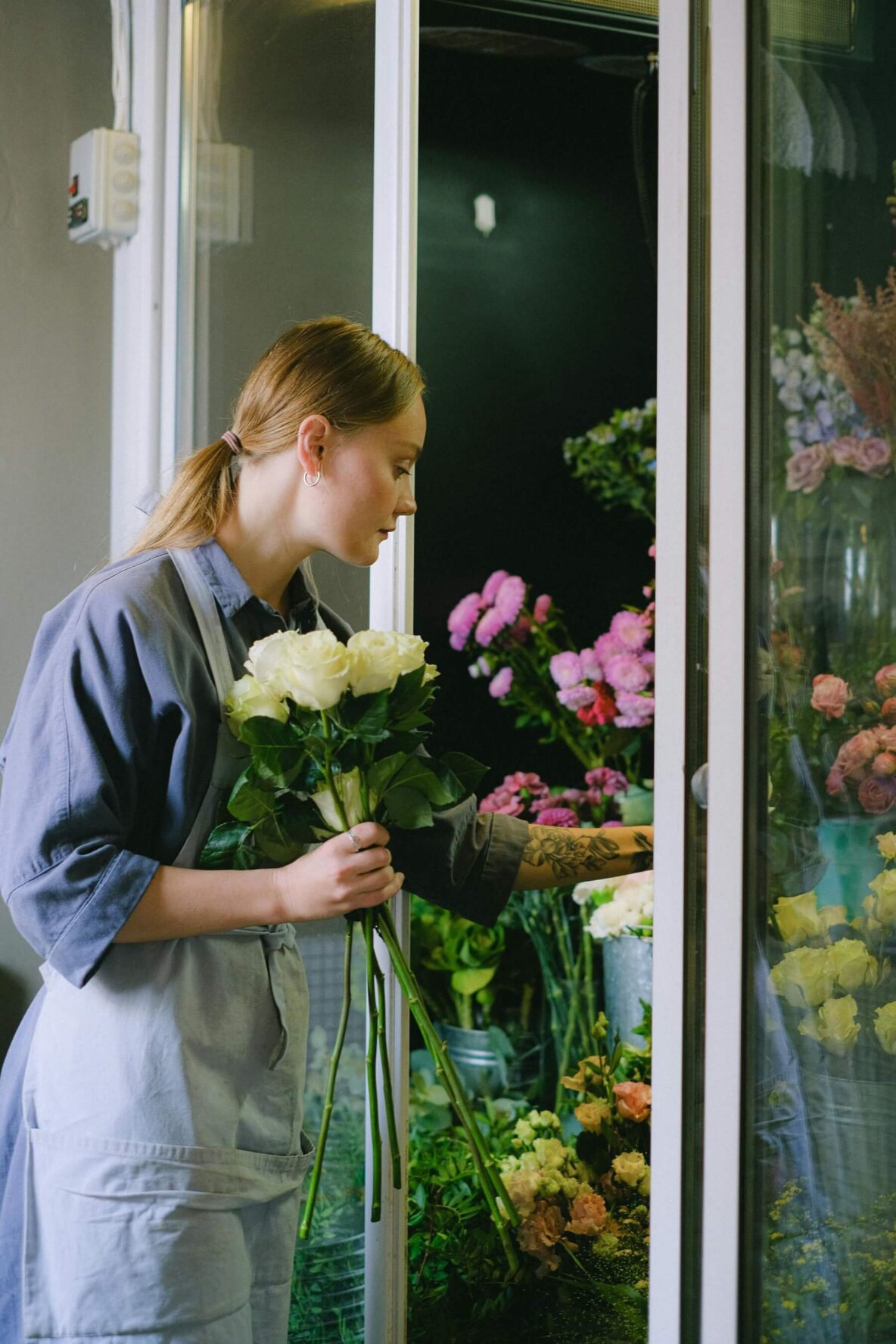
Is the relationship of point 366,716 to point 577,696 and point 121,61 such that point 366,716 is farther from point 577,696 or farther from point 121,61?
point 121,61

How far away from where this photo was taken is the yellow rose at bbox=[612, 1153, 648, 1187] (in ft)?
5.96

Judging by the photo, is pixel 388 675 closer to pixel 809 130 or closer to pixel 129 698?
pixel 129 698

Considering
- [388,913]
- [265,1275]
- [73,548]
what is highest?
[73,548]

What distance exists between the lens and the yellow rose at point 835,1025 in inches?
32.8

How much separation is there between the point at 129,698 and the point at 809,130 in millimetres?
749

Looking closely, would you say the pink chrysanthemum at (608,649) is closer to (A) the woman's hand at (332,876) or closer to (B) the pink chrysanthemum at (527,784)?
(B) the pink chrysanthemum at (527,784)

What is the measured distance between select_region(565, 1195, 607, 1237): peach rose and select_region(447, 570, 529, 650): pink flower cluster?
34.9 inches

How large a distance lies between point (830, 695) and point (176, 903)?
64 centimetres

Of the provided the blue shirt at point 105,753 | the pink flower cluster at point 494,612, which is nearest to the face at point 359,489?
the blue shirt at point 105,753

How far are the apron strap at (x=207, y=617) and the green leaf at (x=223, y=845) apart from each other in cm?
11

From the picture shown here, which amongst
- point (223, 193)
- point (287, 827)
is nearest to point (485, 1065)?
point (287, 827)

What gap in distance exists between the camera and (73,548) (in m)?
2.23

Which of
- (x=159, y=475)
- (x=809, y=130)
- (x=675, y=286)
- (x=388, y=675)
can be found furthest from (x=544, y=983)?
(x=809, y=130)

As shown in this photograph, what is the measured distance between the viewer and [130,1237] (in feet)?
4.04
